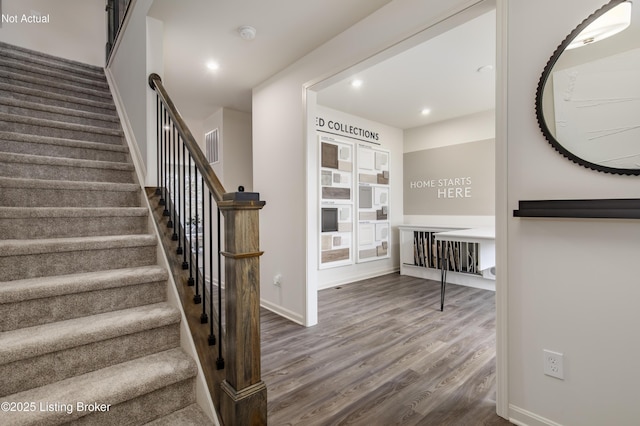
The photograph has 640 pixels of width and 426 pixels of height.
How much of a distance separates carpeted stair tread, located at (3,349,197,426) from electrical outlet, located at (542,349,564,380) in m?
1.77

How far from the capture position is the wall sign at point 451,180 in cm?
463

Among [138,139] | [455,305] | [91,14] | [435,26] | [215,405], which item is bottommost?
[455,305]

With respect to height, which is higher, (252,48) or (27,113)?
(252,48)

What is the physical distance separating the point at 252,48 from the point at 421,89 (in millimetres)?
2131

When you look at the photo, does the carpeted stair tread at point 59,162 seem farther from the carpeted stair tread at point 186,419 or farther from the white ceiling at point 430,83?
the white ceiling at point 430,83

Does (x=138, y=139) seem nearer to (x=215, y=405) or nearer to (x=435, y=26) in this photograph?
(x=215, y=405)

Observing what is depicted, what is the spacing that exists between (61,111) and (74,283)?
216 centimetres

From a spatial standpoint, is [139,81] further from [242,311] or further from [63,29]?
[63,29]

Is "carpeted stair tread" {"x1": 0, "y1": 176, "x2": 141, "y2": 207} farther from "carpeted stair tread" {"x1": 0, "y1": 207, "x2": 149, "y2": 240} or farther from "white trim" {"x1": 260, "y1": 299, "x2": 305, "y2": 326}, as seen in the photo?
"white trim" {"x1": 260, "y1": 299, "x2": 305, "y2": 326}

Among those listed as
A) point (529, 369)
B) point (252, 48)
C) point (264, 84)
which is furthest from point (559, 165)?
point (264, 84)

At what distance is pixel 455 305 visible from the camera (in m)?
3.67

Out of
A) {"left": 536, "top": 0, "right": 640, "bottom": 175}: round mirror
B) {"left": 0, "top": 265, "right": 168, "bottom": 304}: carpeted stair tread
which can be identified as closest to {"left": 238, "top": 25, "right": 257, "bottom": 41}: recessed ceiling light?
{"left": 0, "top": 265, "right": 168, "bottom": 304}: carpeted stair tread

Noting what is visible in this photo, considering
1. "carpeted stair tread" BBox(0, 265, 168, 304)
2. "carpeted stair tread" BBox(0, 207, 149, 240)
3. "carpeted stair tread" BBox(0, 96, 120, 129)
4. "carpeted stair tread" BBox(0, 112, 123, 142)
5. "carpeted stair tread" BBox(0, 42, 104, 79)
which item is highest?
"carpeted stair tread" BBox(0, 42, 104, 79)

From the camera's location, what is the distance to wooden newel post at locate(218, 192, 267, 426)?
1.26 meters
